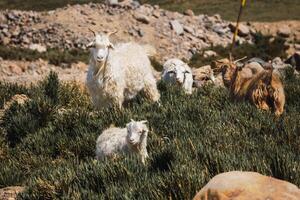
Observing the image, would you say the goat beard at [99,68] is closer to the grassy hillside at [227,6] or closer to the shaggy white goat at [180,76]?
the shaggy white goat at [180,76]

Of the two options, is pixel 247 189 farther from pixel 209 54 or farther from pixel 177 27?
pixel 177 27

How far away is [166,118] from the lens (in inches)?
448

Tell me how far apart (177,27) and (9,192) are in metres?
30.8

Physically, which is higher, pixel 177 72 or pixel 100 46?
pixel 100 46

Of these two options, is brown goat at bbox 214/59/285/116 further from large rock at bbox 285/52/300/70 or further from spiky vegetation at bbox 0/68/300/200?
large rock at bbox 285/52/300/70

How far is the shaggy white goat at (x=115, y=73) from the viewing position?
11680 mm

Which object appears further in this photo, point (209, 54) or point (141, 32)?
point (141, 32)

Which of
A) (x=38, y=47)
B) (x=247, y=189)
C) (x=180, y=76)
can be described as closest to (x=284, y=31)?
(x=38, y=47)

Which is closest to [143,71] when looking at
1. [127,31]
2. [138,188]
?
[138,188]

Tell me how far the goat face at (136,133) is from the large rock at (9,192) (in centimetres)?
171

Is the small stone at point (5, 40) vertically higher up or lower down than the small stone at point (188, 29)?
lower down

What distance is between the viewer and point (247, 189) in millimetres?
4992

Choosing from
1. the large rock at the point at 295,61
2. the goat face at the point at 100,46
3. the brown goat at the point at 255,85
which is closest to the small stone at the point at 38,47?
the large rock at the point at 295,61

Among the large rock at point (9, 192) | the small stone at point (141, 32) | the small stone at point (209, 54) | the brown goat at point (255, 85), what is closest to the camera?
the large rock at point (9, 192)
